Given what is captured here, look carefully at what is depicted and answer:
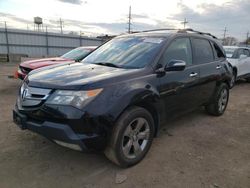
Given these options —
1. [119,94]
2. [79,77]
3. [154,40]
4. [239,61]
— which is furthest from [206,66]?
[239,61]

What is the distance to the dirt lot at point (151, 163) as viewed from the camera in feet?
9.68

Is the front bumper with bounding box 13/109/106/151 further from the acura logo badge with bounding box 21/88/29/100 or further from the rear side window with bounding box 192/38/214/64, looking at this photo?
the rear side window with bounding box 192/38/214/64

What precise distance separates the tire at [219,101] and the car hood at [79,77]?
2.64m

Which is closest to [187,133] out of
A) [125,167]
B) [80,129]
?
[125,167]

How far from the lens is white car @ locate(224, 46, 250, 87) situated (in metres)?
9.86

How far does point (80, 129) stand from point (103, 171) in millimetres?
783

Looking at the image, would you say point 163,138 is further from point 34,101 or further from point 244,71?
point 244,71

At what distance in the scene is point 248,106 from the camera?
677 cm

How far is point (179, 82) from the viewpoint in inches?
154

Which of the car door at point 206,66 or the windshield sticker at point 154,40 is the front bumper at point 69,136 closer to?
the windshield sticker at point 154,40

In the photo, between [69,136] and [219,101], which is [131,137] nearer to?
[69,136]

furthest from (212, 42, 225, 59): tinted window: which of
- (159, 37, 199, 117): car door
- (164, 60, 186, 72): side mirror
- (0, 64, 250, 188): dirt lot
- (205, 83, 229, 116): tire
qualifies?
(164, 60, 186, 72): side mirror

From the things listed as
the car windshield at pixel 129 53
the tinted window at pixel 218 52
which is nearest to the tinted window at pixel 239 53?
the tinted window at pixel 218 52

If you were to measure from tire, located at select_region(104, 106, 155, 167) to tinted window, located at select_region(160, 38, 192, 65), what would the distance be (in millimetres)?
956
